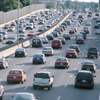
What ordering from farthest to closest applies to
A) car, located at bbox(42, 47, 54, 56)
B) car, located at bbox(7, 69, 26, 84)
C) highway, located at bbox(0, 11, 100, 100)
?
1. car, located at bbox(42, 47, 54, 56)
2. car, located at bbox(7, 69, 26, 84)
3. highway, located at bbox(0, 11, 100, 100)

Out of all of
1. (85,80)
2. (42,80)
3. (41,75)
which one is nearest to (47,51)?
(85,80)

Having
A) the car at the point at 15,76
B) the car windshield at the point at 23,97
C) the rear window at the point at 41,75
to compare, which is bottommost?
the car at the point at 15,76

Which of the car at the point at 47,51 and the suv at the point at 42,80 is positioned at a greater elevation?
the suv at the point at 42,80

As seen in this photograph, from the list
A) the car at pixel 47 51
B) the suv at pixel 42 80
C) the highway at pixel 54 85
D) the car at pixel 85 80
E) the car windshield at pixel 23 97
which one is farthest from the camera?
the car at pixel 47 51

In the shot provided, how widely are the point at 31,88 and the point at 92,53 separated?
30793mm

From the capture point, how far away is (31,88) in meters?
32.6

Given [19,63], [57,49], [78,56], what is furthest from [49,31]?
[19,63]

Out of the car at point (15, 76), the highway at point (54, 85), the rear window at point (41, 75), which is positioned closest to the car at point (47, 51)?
the highway at point (54, 85)

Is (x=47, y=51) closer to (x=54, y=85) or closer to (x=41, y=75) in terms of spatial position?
(x=54, y=85)

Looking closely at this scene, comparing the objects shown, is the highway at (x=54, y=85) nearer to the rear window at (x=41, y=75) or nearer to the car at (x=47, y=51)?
the rear window at (x=41, y=75)

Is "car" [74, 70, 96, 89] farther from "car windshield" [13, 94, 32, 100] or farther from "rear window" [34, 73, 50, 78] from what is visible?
"car windshield" [13, 94, 32, 100]

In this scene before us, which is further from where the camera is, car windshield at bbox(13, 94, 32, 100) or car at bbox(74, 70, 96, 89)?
car at bbox(74, 70, 96, 89)

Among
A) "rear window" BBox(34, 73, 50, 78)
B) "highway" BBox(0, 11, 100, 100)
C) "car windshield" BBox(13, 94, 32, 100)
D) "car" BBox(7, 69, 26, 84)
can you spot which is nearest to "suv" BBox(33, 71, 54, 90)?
"rear window" BBox(34, 73, 50, 78)

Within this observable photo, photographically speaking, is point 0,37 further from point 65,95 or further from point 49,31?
point 65,95
